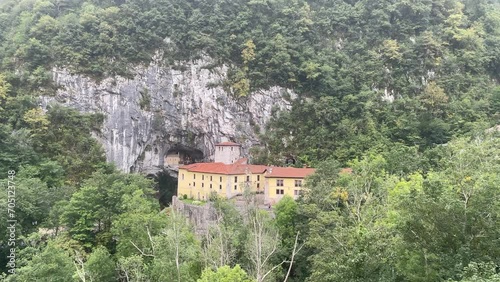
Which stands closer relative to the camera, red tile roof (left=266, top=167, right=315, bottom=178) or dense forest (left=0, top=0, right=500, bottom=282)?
dense forest (left=0, top=0, right=500, bottom=282)

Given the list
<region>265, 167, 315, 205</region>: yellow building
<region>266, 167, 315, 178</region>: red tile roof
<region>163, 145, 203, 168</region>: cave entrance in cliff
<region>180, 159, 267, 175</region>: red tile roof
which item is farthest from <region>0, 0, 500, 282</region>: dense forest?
<region>163, 145, 203, 168</region>: cave entrance in cliff

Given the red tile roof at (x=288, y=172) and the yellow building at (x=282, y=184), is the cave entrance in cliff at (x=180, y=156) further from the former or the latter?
the yellow building at (x=282, y=184)

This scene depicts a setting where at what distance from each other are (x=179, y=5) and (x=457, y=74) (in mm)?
39234

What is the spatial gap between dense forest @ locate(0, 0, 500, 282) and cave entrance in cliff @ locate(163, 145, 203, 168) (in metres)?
9.87

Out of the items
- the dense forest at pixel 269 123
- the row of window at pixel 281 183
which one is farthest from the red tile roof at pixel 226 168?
the dense forest at pixel 269 123

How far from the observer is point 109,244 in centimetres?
2792

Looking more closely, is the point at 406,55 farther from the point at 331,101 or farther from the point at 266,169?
the point at 266,169

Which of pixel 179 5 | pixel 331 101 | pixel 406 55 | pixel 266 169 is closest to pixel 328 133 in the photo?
pixel 331 101

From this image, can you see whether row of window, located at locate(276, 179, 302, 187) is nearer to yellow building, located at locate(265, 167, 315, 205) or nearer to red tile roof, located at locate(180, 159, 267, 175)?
yellow building, located at locate(265, 167, 315, 205)

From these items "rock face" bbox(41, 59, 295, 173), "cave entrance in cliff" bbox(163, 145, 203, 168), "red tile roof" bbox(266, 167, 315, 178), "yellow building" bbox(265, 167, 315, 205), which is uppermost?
"rock face" bbox(41, 59, 295, 173)

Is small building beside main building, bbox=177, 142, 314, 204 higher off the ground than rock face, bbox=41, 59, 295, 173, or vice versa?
rock face, bbox=41, 59, 295, 173

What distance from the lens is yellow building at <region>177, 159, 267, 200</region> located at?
40969 millimetres

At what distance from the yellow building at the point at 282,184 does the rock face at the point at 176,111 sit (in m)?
12.4

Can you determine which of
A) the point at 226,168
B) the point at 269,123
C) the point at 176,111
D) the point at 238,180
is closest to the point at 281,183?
the point at 238,180
